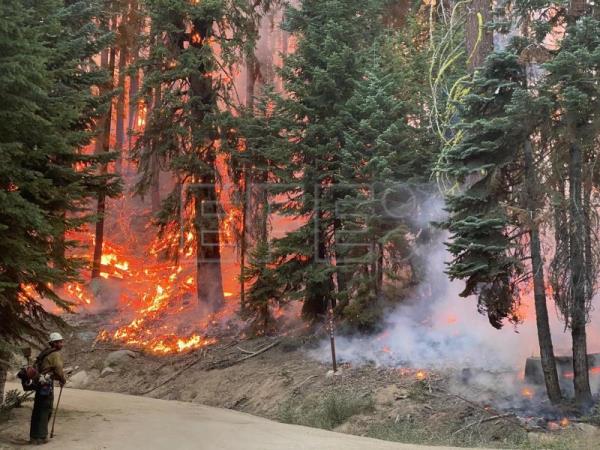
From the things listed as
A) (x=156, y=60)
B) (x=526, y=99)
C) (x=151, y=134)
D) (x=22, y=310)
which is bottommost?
(x=22, y=310)

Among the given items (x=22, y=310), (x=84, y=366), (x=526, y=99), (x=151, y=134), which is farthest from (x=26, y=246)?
Answer: (x=151, y=134)

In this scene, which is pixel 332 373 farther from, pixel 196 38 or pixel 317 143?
pixel 196 38

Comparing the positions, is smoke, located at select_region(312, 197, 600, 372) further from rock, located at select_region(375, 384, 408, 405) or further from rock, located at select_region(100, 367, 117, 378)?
rock, located at select_region(100, 367, 117, 378)

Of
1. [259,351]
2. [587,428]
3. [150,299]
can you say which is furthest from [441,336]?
[150,299]

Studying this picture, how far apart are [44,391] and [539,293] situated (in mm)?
9341

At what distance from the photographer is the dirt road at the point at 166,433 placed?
909cm

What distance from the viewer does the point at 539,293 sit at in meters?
11.5

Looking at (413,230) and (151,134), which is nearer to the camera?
(413,230)

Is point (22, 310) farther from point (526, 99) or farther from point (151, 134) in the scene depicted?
point (151, 134)

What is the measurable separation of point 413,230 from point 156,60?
495 inches

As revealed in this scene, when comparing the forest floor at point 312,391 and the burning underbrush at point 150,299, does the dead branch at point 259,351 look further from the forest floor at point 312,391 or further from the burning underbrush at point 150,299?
the burning underbrush at point 150,299

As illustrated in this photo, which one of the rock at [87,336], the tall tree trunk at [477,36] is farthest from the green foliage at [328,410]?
the rock at [87,336]

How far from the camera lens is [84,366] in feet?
66.4

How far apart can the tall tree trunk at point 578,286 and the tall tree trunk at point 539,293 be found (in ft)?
1.35
